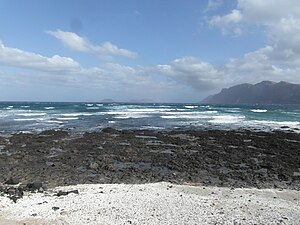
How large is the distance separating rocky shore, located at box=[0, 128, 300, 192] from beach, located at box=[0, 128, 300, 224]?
38mm

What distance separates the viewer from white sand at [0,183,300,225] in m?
7.88

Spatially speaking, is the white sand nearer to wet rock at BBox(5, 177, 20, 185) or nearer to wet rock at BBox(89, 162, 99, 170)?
wet rock at BBox(5, 177, 20, 185)

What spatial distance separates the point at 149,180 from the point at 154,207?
4.05 m

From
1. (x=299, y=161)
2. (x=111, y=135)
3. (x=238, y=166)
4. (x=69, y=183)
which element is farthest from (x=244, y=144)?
(x=69, y=183)

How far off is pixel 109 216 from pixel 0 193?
3.88 m

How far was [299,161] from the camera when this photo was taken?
16.6 meters

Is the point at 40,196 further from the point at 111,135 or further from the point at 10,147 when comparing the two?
the point at 111,135

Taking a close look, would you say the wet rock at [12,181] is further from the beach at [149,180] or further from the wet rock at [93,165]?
the wet rock at [93,165]

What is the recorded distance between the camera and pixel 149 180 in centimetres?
1271

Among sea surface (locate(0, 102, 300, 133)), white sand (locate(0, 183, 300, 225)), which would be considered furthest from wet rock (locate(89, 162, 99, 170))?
sea surface (locate(0, 102, 300, 133))

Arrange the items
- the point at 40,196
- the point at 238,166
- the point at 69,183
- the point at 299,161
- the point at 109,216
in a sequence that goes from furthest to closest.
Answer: the point at 299,161 → the point at 238,166 → the point at 69,183 → the point at 40,196 → the point at 109,216

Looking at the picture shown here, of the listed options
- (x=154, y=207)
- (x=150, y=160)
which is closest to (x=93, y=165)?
(x=150, y=160)

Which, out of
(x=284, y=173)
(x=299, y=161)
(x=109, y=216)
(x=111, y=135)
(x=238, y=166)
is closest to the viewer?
(x=109, y=216)

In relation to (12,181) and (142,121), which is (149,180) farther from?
(142,121)
